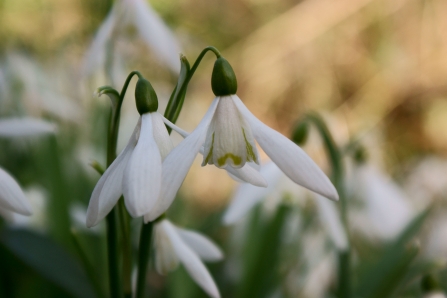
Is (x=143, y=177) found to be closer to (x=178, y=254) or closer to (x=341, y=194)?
(x=178, y=254)

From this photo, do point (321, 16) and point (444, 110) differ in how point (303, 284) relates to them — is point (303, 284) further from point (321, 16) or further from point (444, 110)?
point (321, 16)

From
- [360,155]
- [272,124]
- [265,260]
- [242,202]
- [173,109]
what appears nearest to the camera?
[173,109]

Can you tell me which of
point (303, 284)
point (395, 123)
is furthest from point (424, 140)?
point (303, 284)

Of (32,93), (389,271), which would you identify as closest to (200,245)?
(389,271)

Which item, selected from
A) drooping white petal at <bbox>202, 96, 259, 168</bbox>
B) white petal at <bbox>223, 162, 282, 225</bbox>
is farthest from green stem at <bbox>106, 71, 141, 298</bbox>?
white petal at <bbox>223, 162, 282, 225</bbox>

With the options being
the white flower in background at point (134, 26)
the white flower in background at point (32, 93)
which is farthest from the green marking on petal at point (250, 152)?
the white flower in background at point (32, 93)

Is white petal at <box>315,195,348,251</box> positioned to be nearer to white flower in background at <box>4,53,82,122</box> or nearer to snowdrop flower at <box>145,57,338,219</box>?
snowdrop flower at <box>145,57,338,219</box>
